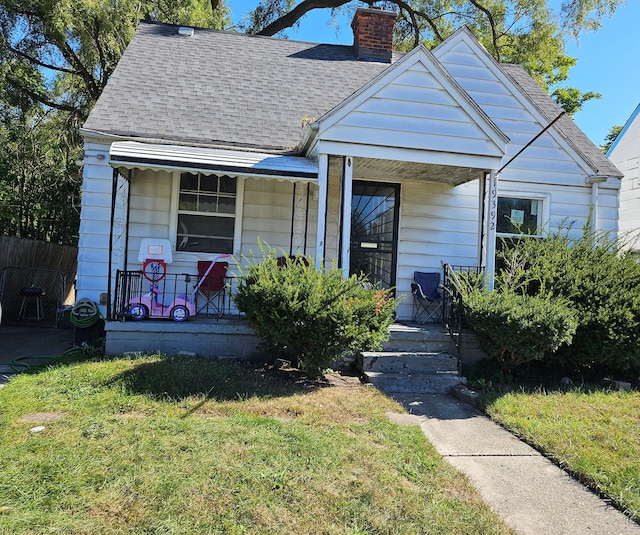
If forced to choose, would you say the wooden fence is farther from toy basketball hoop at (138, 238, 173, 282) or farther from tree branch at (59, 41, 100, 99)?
tree branch at (59, 41, 100, 99)

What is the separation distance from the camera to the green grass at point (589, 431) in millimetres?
3406

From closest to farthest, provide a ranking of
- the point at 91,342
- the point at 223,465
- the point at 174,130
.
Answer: the point at 223,465 → the point at 91,342 → the point at 174,130

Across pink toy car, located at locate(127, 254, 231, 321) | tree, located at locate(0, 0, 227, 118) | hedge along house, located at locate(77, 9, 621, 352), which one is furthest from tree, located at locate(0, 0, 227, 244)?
pink toy car, located at locate(127, 254, 231, 321)

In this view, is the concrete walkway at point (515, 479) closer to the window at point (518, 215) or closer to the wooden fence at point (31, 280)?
the window at point (518, 215)

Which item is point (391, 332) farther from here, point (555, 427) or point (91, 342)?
point (91, 342)

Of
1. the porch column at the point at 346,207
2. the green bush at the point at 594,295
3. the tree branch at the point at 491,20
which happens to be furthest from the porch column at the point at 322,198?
the tree branch at the point at 491,20

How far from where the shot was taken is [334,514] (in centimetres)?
279

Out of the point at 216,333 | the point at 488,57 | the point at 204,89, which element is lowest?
the point at 216,333

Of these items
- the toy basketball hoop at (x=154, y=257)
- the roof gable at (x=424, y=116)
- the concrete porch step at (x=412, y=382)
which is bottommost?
the concrete porch step at (x=412, y=382)

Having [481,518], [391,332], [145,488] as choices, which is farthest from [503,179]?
[145,488]

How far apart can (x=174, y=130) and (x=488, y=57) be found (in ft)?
19.5

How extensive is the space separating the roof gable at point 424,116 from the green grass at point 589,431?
3.49m

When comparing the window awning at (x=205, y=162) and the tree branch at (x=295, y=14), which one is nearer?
the window awning at (x=205, y=162)

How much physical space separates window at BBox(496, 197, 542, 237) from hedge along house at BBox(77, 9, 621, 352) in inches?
1.0
